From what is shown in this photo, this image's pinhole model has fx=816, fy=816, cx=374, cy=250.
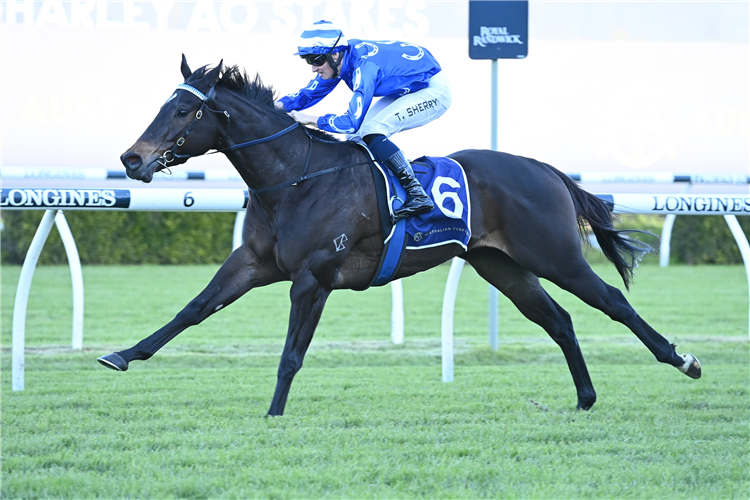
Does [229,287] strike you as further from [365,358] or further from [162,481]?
[365,358]

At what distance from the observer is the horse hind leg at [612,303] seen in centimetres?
363

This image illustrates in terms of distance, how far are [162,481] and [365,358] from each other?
9.45 feet

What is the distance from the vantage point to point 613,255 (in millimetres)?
3988

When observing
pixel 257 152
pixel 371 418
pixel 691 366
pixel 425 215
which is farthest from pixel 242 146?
pixel 691 366

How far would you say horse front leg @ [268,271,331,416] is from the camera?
3.25 metres

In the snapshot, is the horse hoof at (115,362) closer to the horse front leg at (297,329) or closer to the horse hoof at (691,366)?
the horse front leg at (297,329)

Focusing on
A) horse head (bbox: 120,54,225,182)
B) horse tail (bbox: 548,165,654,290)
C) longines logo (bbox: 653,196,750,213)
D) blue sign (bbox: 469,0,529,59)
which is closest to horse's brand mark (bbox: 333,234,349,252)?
horse head (bbox: 120,54,225,182)

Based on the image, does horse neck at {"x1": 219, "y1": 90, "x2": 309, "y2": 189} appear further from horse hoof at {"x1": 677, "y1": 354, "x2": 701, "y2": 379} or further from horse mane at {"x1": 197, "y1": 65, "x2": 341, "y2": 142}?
horse hoof at {"x1": 677, "y1": 354, "x2": 701, "y2": 379}

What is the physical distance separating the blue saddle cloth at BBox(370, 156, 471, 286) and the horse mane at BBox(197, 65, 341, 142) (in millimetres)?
399

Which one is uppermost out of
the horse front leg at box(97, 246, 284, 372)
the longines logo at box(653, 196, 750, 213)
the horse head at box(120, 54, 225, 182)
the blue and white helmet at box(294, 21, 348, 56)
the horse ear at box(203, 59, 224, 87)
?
the blue and white helmet at box(294, 21, 348, 56)

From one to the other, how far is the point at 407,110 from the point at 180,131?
3.29 ft

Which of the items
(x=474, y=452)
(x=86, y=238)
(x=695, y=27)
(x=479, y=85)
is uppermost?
(x=695, y=27)

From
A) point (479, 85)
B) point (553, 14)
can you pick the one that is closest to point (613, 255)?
point (479, 85)

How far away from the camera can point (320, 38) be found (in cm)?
338
